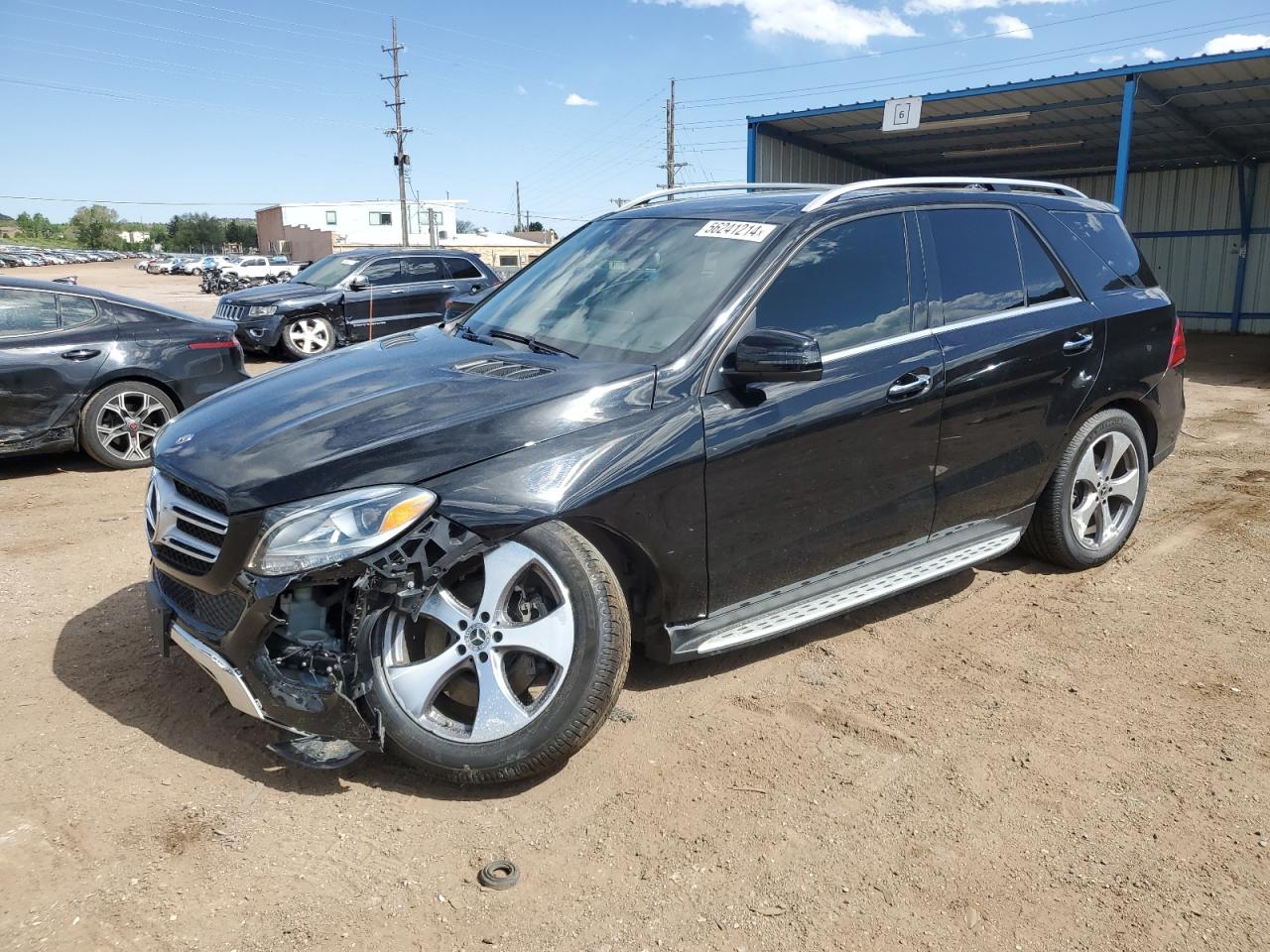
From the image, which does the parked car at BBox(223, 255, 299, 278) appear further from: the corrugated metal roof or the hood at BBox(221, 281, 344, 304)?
the corrugated metal roof

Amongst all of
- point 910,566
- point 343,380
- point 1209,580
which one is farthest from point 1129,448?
point 343,380

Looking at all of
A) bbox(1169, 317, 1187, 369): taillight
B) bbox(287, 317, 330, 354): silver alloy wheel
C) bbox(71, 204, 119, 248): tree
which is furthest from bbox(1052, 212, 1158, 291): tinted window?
bbox(71, 204, 119, 248): tree

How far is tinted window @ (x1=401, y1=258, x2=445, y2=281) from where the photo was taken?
14.6 metres

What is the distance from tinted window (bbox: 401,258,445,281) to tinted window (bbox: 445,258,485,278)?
0.62 feet

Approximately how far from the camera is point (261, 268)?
4825cm

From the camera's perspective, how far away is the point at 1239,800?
9.61 feet

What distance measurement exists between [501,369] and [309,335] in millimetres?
11683

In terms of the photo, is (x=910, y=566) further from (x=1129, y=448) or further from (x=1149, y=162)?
(x=1149, y=162)

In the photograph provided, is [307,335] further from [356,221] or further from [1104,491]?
[356,221]

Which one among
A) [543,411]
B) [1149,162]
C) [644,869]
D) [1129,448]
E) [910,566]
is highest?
[1149,162]

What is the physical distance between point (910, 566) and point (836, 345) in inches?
39.6

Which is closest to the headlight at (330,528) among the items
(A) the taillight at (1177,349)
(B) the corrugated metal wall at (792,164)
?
(A) the taillight at (1177,349)

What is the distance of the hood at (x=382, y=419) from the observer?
2820mm

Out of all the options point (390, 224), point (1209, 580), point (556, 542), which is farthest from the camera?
point (390, 224)
